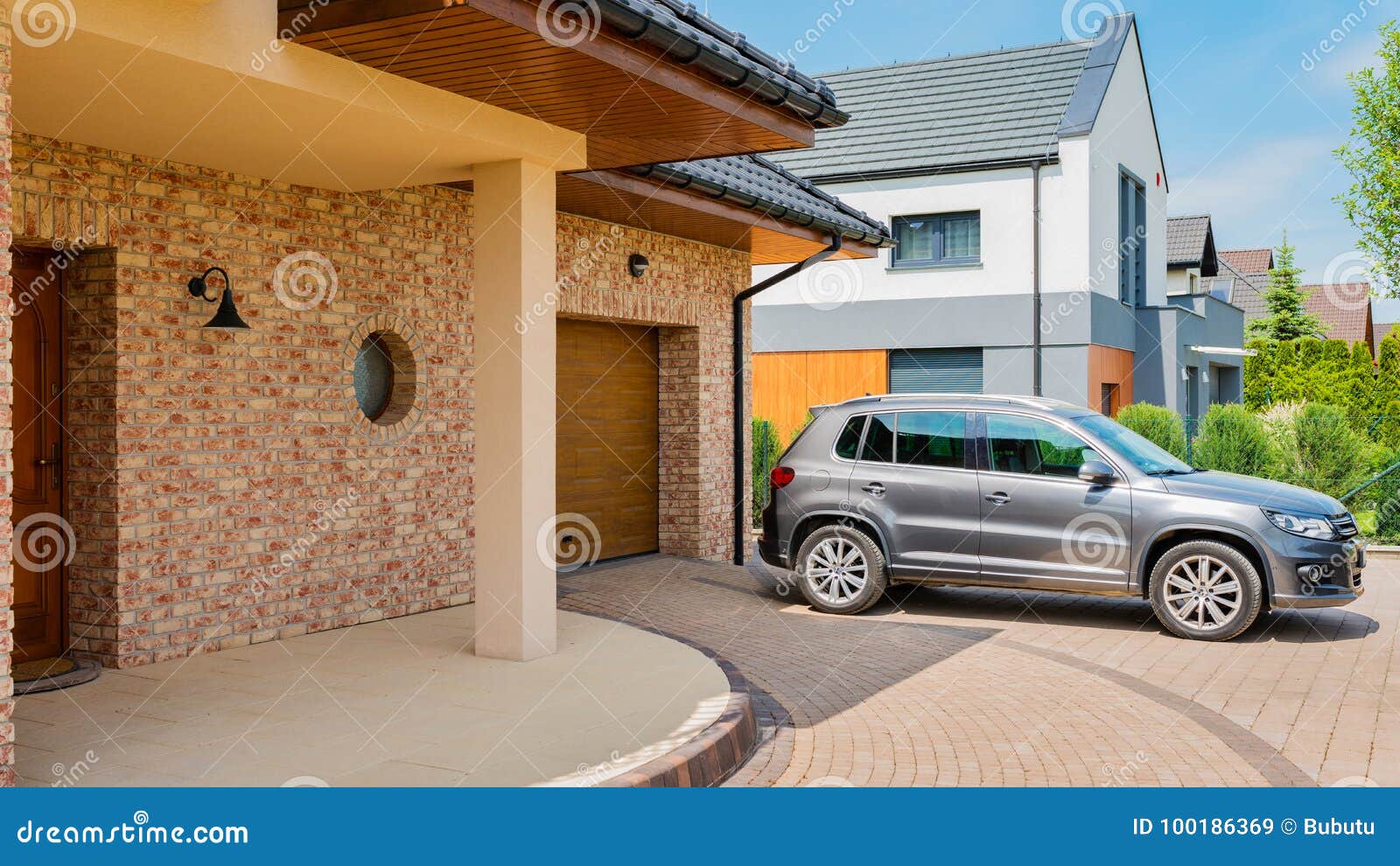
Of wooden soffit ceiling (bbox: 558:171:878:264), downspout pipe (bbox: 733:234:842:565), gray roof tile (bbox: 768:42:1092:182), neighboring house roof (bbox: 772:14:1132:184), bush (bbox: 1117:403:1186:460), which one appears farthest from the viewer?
gray roof tile (bbox: 768:42:1092:182)

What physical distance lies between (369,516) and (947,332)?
1552 centimetres

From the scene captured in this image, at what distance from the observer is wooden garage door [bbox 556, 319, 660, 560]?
11008 mm

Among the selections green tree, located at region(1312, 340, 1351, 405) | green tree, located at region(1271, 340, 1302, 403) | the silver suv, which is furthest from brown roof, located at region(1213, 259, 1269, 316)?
the silver suv

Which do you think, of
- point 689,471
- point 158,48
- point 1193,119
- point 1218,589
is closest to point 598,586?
point 689,471

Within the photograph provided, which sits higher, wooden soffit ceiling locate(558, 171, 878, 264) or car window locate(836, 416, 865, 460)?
wooden soffit ceiling locate(558, 171, 878, 264)

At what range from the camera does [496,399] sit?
710 cm

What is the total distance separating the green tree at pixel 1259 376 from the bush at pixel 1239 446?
17.6 meters

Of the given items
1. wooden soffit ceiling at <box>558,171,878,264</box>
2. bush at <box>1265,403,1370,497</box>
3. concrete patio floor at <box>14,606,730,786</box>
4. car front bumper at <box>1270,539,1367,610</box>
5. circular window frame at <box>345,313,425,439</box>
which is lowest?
concrete patio floor at <box>14,606,730,786</box>

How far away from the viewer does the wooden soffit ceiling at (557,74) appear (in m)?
5.02

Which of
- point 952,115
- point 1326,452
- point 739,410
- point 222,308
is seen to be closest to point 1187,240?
point 952,115

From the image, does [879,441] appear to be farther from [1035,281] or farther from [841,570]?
[1035,281]

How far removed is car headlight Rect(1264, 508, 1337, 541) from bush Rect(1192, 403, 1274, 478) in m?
8.30

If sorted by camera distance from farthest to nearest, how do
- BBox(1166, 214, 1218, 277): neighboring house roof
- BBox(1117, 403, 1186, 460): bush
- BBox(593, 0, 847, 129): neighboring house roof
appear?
BBox(1166, 214, 1218, 277): neighboring house roof
BBox(1117, 403, 1186, 460): bush
BBox(593, 0, 847, 129): neighboring house roof

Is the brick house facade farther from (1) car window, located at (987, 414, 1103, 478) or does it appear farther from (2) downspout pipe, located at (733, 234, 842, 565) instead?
(2) downspout pipe, located at (733, 234, 842, 565)
